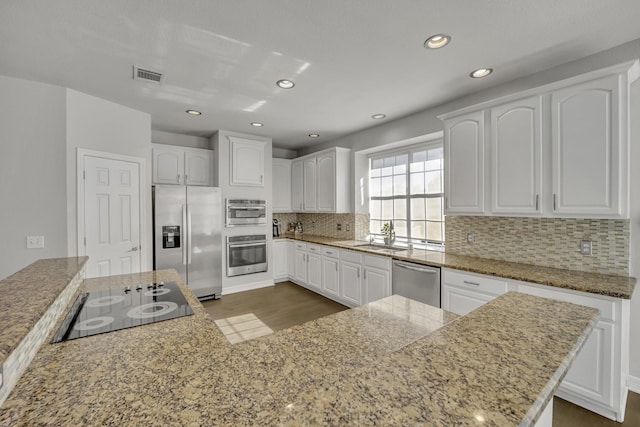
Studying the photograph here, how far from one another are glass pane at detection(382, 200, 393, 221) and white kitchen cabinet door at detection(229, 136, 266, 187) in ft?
6.71

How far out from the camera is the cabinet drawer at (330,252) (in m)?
3.98

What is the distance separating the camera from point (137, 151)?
3.39 metres

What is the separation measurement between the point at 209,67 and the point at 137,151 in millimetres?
1691

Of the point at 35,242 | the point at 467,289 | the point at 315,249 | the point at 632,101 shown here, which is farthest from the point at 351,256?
the point at 35,242

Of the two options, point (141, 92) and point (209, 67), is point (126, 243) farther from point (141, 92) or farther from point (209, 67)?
point (209, 67)

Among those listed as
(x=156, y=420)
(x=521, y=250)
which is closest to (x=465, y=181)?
(x=521, y=250)

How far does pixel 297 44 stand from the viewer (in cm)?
204

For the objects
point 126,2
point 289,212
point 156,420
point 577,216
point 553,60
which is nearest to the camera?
point 156,420

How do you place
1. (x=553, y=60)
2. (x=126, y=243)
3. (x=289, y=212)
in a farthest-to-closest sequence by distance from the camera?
(x=289, y=212)
(x=126, y=243)
(x=553, y=60)

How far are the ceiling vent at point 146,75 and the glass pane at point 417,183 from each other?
319cm

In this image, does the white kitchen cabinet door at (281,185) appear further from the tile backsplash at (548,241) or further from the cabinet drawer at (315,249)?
the tile backsplash at (548,241)

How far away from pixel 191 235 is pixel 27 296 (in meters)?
3.07

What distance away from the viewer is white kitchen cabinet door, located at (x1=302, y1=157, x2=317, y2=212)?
4.88m

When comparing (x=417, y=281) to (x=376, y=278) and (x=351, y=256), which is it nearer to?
(x=376, y=278)
